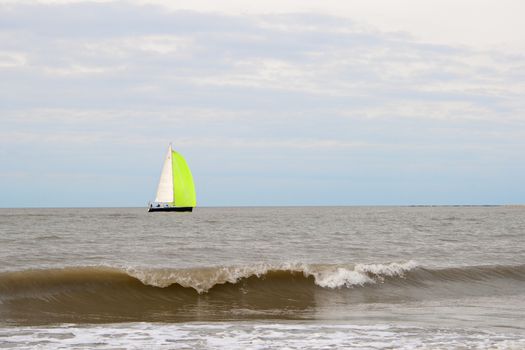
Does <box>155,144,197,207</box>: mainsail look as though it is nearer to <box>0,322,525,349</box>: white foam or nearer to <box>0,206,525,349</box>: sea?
<box>0,206,525,349</box>: sea

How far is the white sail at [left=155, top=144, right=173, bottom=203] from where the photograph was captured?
78.6 meters

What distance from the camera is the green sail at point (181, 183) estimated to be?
78500 mm

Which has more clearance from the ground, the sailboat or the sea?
the sailboat

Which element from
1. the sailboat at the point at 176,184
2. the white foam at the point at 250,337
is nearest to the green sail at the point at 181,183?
the sailboat at the point at 176,184

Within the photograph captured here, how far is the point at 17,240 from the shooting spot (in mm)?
34688

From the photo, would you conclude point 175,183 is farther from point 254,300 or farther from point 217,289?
point 254,300

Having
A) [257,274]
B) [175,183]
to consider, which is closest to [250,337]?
[257,274]

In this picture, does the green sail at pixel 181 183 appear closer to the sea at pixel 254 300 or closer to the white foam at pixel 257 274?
the sea at pixel 254 300

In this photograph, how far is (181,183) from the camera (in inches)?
3127

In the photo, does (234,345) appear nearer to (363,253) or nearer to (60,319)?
(60,319)

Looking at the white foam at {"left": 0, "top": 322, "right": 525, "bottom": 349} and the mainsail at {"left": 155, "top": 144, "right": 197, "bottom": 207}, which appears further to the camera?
the mainsail at {"left": 155, "top": 144, "right": 197, "bottom": 207}

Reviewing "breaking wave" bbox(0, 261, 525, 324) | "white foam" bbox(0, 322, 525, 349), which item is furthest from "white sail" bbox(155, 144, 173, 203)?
"white foam" bbox(0, 322, 525, 349)

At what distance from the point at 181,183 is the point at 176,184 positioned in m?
0.58

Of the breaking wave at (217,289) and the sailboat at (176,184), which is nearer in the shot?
the breaking wave at (217,289)
